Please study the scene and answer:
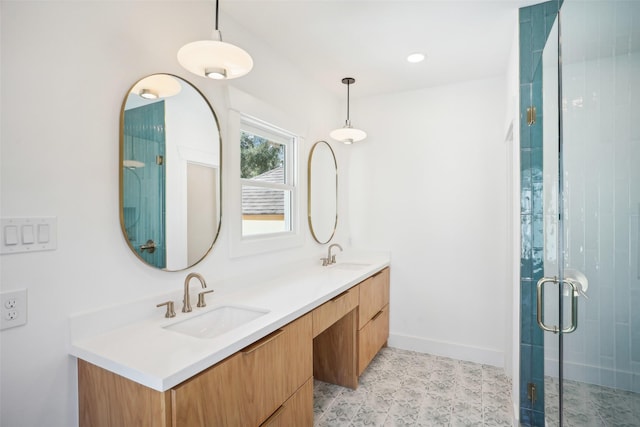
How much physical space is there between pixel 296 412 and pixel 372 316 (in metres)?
1.27

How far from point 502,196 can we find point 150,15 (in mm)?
2750

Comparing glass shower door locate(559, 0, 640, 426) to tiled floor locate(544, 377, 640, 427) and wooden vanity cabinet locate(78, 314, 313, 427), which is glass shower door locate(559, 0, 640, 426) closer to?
tiled floor locate(544, 377, 640, 427)

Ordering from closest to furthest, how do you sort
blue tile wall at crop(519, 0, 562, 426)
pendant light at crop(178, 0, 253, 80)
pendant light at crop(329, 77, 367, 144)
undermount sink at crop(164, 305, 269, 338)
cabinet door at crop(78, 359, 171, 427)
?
cabinet door at crop(78, 359, 171, 427) → pendant light at crop(178, 0, 253, 80) → undermount sink at crop(164, 305, 269, 338) → blue tile wall at crop(519, 0, 562, 426) → pendant light at crop(329, 77, 367, 144)

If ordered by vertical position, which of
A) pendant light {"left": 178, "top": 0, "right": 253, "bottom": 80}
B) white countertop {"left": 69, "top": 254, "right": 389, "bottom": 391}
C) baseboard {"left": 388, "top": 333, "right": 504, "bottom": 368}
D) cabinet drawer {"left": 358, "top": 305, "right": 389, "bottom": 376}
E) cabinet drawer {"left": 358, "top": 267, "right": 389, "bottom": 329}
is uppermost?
pendant light {"left": 178, "top": 0, "right": 253, "bottom": 80}

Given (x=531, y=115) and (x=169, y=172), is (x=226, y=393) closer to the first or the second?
(x=169, y=172)

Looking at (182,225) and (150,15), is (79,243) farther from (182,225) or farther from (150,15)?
(150,15)

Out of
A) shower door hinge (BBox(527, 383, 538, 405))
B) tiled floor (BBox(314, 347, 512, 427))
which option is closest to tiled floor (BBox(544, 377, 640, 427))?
shower door hinge (BBox(527, 383, 538, 405))

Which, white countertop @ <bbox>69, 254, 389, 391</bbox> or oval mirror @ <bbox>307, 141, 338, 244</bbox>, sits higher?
oval mirror @ <bbox>307, 141, 338, 244</bbox>

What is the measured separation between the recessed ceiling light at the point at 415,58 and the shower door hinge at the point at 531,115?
967mm

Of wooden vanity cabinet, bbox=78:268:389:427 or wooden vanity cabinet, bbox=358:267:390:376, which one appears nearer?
wooden vanity cabinet, bbox=78:268:389:427

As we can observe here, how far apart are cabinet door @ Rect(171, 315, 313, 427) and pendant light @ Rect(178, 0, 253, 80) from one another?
115 cm

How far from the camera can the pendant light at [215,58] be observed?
4.35 feet

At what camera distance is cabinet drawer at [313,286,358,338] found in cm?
187

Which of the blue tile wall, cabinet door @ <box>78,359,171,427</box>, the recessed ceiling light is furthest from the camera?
the recessed ceiling light
